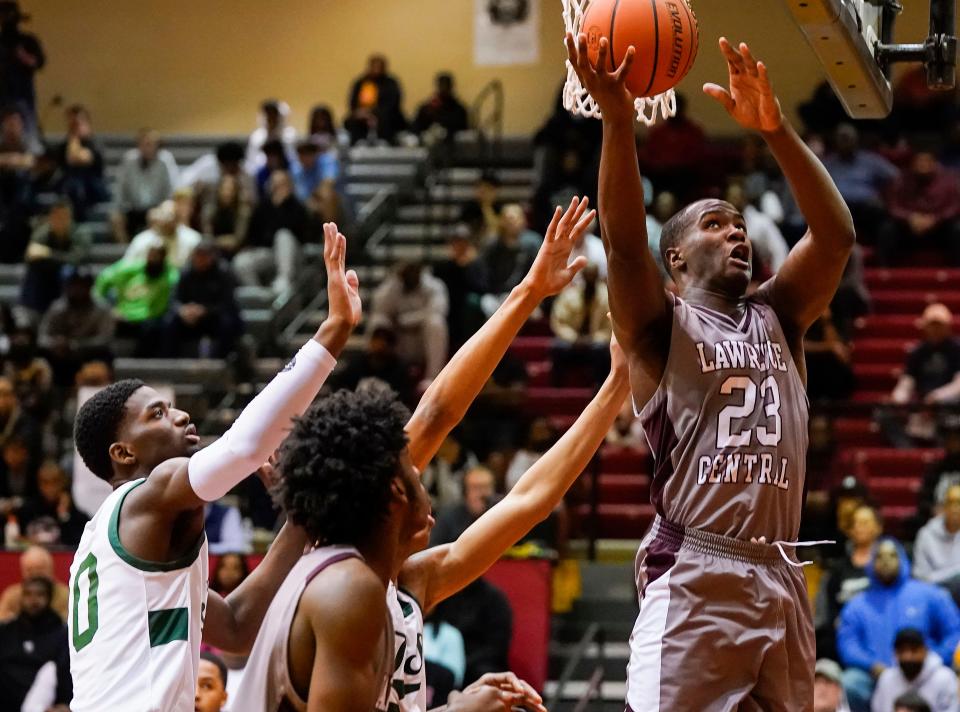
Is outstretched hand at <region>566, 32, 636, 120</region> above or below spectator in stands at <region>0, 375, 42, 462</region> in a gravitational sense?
above

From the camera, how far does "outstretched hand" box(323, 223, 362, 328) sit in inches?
191

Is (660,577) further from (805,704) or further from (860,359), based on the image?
(860,359)

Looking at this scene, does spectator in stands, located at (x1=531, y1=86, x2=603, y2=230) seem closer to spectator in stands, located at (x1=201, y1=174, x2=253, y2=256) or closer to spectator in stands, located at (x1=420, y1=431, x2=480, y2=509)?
spectator in stands, located at (x1=201, y1=174, x2=253, y2=256)

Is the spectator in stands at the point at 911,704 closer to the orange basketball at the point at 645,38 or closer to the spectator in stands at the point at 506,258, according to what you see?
the orange basketball at the point at 645,38

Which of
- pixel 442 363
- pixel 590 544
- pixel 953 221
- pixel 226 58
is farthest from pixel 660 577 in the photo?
pixel 226 58

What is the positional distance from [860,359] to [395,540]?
1215 centimetres

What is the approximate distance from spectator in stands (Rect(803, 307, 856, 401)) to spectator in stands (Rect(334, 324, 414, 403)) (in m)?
3.41

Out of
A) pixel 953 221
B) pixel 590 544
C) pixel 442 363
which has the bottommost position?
pixel 590 544

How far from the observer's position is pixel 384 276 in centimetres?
1694

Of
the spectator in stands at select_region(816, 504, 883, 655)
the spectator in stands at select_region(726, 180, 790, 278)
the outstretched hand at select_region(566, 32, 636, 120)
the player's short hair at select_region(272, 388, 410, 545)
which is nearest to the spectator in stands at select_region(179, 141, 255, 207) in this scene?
the spectator in stands at select_region(726, 180, 790, 278)

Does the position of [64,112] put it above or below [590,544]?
above

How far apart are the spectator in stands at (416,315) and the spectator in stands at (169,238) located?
2.33m

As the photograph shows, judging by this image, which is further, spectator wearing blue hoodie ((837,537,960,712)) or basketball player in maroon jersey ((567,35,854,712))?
spectator wearing blue hoodie ((837,537,960,712))

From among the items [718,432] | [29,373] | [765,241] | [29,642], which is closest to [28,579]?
[29,642]
